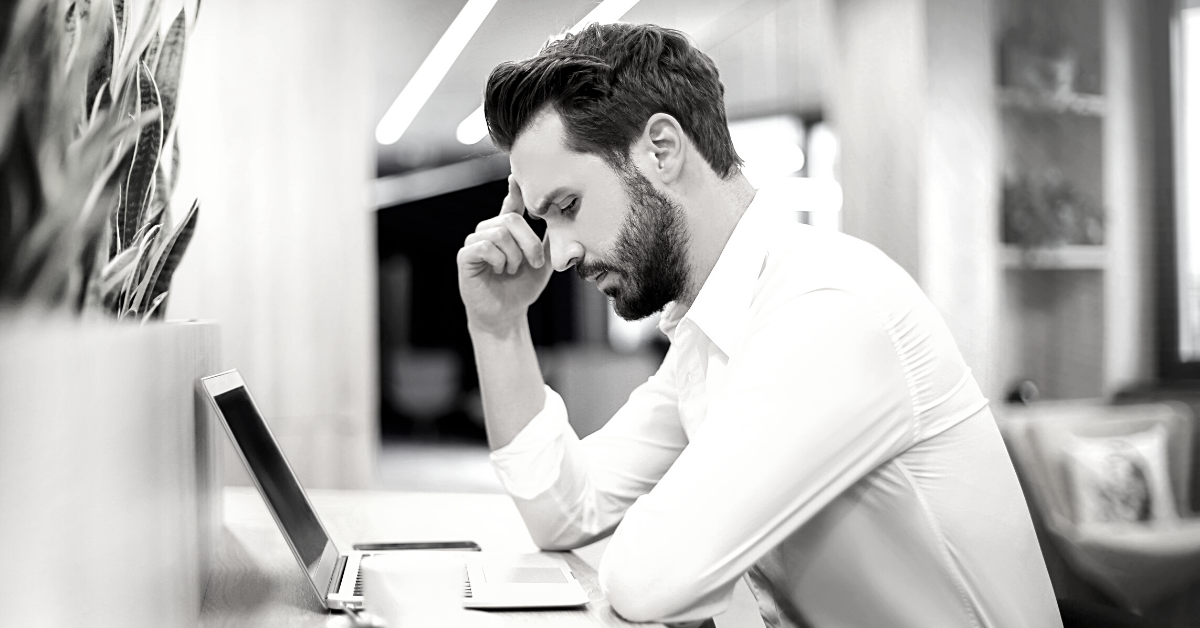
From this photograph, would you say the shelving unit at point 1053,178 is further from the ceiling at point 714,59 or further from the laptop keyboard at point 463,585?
the laptop keyboard at point 463,585

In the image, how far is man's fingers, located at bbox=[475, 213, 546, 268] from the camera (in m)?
1.27

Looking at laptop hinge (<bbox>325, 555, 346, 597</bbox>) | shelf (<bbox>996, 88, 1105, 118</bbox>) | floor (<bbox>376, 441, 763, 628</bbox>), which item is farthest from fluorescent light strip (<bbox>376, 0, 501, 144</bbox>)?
laptop hinge (<bbox>325, 555, 346, 597</bbox>)

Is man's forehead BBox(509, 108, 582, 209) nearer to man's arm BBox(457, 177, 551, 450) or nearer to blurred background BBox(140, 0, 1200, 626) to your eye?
man's arm BBox(457, 177, 551, 450)

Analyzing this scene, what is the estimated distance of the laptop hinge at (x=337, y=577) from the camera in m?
0.93

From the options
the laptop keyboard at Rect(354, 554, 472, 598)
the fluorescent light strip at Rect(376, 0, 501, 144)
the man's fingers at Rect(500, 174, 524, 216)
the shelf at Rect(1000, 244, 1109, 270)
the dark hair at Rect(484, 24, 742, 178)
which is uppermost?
the fluorescent light strip at Rect(376, 0, 501, 144)

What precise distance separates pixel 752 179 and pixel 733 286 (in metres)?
1.86

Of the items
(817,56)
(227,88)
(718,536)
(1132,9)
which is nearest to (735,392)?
(718,536)

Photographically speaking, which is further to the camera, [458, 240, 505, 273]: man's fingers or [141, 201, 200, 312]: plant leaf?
[458, 240, 505, 273]: man's fingers

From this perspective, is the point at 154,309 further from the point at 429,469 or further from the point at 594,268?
the point at 429,469

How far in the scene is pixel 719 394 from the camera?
0.91m

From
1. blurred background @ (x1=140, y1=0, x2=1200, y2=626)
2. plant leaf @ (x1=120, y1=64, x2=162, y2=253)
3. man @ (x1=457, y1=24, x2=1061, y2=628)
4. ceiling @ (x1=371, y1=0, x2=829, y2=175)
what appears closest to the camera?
plant leaf @ (x1=120, y1=64, x2=162, y2=253)

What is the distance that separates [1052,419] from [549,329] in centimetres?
137

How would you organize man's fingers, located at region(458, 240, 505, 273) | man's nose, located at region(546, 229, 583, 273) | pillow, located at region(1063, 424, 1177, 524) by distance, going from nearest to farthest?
man's nose, located at region(546, 229, 583, 273)
man's fingers, located at region(458, 240, 505, 273)
pillow, located at region(1063, 424, 1177, 524)

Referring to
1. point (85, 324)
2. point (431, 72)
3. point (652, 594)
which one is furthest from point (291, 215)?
point (85, 324)
